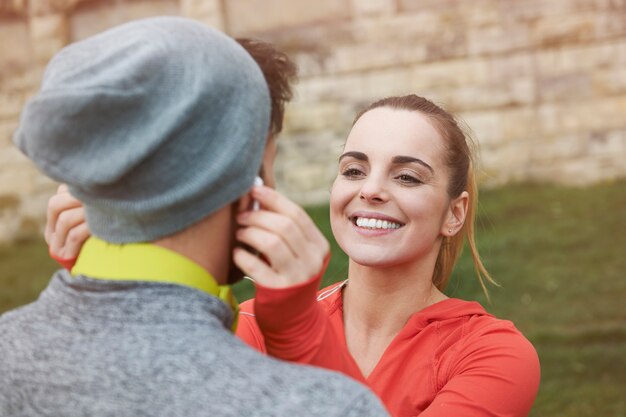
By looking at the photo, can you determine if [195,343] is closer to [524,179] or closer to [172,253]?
[172,253]

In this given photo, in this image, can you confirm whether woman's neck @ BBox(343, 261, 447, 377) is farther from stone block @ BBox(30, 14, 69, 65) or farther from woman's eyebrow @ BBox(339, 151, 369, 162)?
stone block @ BBox(30, 14, 69, 65)

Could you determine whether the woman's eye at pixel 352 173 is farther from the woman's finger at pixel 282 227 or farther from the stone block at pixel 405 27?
the stone block at pixel 405 27

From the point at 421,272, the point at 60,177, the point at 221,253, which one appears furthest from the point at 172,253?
the point at 421,272

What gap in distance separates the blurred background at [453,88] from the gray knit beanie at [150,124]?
508cm

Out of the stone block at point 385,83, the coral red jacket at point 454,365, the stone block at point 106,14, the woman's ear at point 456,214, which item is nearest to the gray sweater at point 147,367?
the coral red jacket at point 454,365

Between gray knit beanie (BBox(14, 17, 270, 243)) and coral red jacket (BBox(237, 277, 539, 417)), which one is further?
coral red jacket (BBox(237, 277, 539, 417))

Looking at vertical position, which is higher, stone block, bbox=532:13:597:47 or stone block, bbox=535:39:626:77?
stone block, bbox=532:13:597:47

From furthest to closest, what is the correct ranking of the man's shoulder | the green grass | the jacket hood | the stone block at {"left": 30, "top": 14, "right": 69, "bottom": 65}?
the stone block at {"left": 30, "top": 14, "right": 69, "bottom": 65} < the green grass < the jacket hood < the man's shoulder

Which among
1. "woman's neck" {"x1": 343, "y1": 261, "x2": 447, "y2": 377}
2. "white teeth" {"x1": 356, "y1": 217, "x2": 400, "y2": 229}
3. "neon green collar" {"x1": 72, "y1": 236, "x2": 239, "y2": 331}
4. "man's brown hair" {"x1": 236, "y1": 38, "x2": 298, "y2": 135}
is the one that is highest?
"man's brown hair" {"x1": 236, "y1": 38, "x2": 298, "y2": 135}

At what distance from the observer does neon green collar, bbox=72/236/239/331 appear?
1.27 m

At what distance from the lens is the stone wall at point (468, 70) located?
700 cm

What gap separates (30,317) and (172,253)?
0.25 meters

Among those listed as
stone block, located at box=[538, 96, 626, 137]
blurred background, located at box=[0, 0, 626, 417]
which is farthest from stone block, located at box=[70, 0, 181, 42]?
stone block, located at box=[538, 96, 626, 137]

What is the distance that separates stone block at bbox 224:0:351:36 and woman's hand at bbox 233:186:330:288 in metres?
6.41
